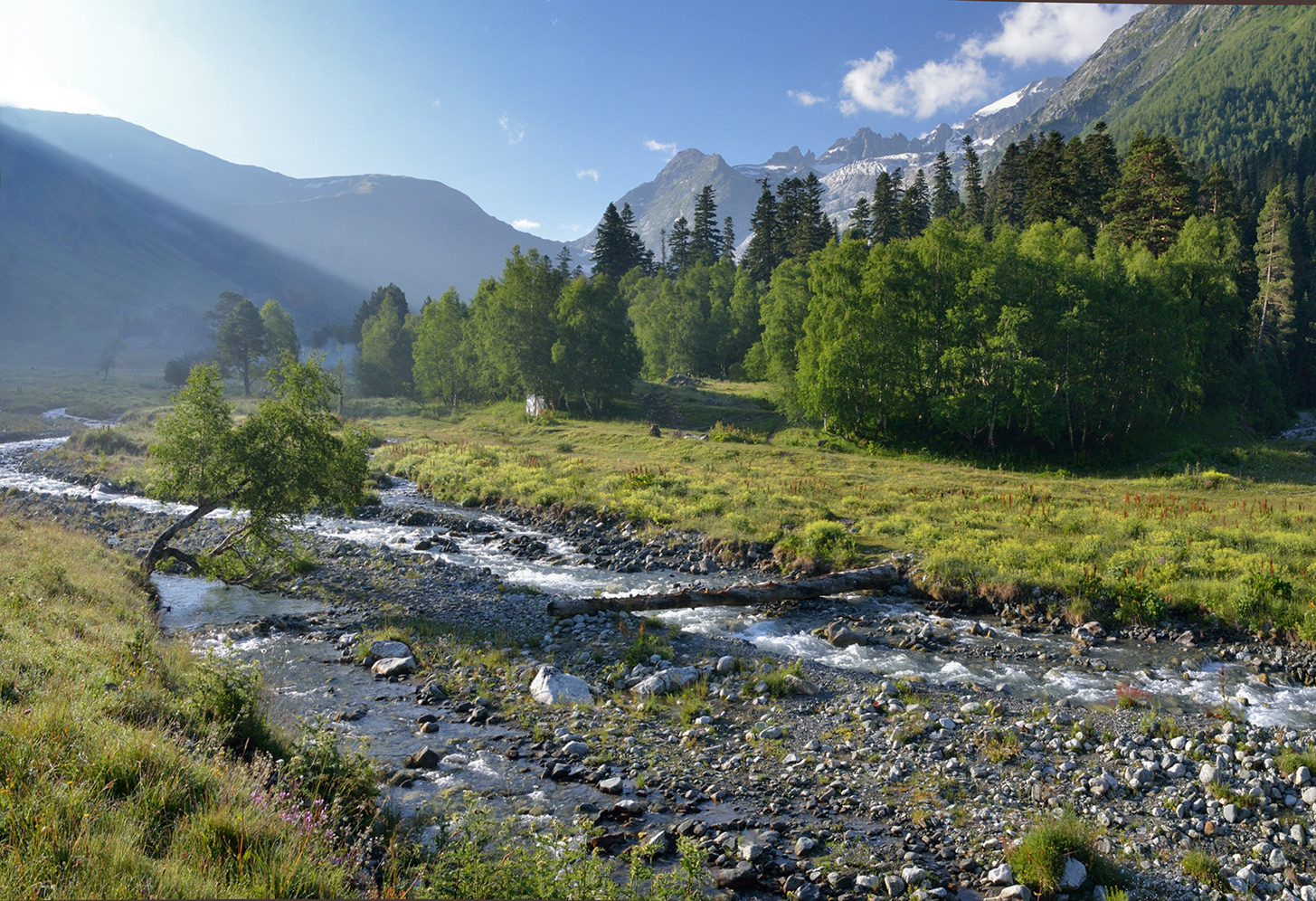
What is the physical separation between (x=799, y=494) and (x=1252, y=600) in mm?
16967

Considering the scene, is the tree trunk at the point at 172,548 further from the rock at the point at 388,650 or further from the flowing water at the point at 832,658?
the rock at the point at 388,650

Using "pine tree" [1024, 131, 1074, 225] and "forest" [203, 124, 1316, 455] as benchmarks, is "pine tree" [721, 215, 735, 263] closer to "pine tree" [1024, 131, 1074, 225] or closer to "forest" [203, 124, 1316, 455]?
"forest" [203, 124, 1316, 455]

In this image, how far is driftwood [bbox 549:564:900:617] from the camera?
18703 millimetres

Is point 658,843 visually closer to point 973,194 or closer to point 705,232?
point 973,194

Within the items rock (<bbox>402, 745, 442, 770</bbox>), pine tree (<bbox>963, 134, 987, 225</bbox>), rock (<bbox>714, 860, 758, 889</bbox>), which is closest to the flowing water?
rock (<bbox>402, 745, 442, 770</bbox>)

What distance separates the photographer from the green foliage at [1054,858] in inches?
328

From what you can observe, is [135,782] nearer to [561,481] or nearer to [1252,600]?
[1252,600]

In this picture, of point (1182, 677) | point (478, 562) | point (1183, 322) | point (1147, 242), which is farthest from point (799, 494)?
point (1147, 242)

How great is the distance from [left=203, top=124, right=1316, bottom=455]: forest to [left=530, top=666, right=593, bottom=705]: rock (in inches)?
1335

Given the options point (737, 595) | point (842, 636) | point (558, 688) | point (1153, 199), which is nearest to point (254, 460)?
point (558, 688)

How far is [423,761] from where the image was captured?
10969mm

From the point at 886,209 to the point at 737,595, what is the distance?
237ft

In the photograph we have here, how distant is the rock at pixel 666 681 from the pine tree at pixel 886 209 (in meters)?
72.6

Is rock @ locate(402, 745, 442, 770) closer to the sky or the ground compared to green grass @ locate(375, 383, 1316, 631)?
closer to the ground
